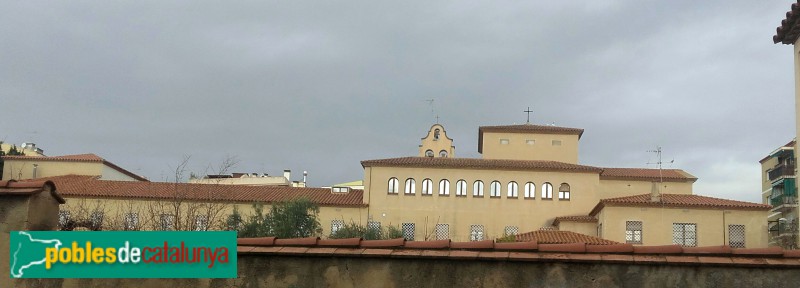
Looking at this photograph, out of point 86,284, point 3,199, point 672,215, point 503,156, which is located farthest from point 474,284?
point 503,156

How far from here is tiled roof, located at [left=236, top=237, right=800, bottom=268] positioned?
319 inches

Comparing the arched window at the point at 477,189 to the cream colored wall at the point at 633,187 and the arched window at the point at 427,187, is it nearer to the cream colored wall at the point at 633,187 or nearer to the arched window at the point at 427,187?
the arched window at the point at 427,187

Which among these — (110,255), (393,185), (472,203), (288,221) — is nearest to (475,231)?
(472,203)

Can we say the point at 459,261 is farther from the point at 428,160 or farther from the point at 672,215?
the point at 428,160

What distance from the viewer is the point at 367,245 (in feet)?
27.8

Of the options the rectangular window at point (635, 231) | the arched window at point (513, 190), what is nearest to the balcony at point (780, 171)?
the rectangular window at point (635, 231)

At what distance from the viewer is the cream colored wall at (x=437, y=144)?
75375 mm

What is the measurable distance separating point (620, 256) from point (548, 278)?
2.25ft

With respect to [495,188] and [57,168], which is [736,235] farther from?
[57,168]

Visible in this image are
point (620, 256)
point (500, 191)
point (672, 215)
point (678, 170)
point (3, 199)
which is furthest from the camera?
point (678, 170)

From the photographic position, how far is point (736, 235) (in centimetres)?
5522

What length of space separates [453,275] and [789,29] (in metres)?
27.1

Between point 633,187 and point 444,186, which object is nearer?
point 444,186

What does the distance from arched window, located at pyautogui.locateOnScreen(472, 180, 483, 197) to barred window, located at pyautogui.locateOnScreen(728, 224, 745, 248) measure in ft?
55.7
